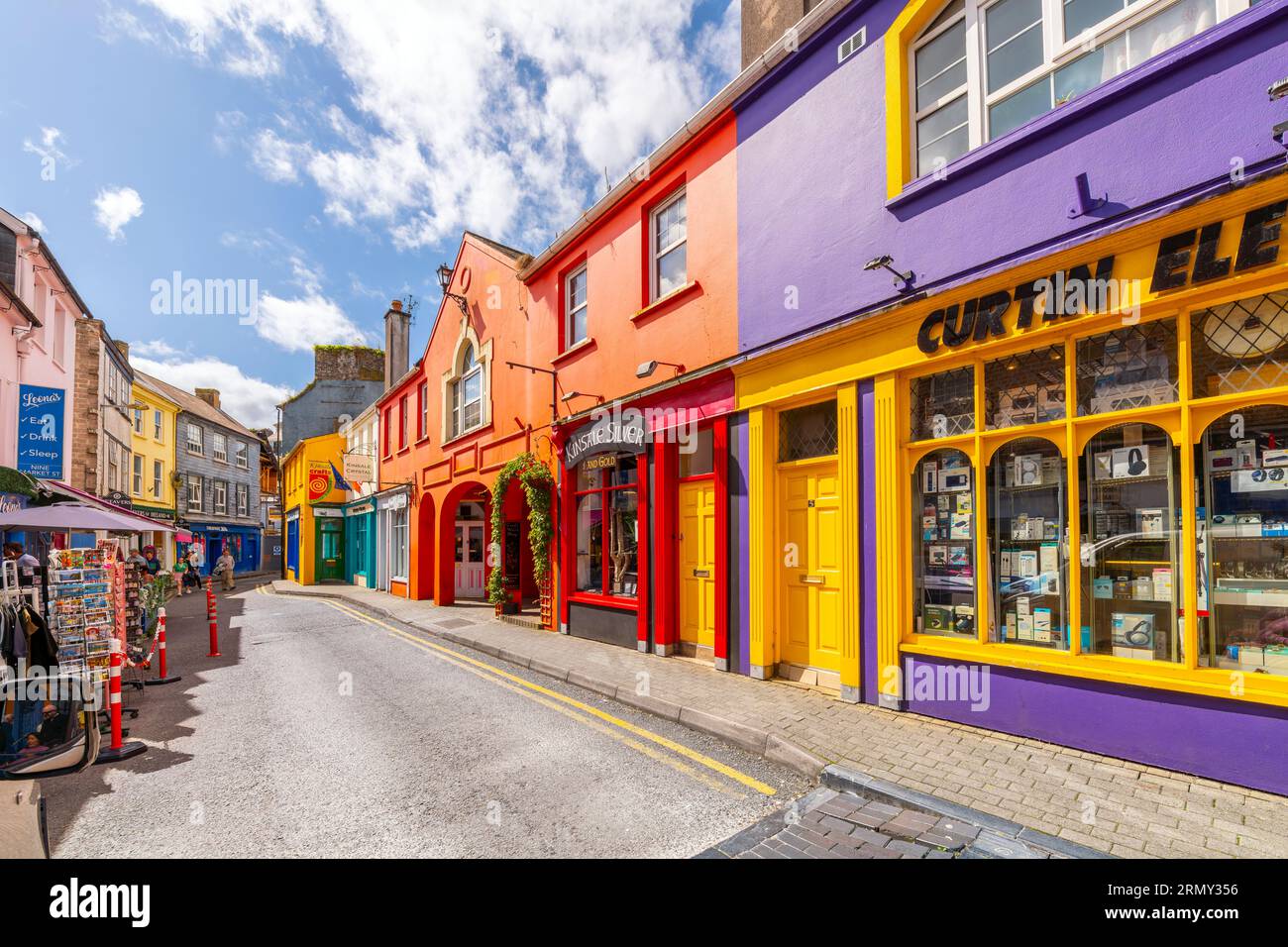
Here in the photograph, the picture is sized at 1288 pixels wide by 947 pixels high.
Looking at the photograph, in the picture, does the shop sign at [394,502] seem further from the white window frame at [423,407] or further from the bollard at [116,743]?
the bollard at [116,743]

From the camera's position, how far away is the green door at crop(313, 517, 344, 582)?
30.1m

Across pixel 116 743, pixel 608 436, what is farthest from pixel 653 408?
pixel 116 743

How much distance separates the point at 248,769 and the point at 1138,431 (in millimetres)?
7663

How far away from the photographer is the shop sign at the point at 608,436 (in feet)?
31.7

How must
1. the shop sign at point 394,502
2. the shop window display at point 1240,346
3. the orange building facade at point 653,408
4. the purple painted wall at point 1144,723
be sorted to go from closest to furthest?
the purple painted wall at point 1144,723, the shop window display at point 1240,346, the orange building facade at point 653,408, the shop sign at point 394,502

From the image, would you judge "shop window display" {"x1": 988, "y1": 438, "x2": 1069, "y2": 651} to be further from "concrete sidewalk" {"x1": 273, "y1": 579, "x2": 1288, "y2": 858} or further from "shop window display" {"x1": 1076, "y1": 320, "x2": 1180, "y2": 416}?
"concrete sidewalk" {"x1": 273, "y1": 579, "x2": 1288, "y2": 858}

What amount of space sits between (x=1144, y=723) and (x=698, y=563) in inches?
211

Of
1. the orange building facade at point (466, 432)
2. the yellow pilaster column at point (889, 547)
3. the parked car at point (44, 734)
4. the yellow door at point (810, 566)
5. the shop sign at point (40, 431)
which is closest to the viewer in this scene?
the parked car at point (44, 734)

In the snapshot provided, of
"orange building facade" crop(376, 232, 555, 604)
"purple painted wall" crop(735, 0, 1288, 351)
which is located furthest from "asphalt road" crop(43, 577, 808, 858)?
"orange building facade" crop(376, 232, 555, 604)

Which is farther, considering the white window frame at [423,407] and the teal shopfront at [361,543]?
the teal shopfront at [361,543]

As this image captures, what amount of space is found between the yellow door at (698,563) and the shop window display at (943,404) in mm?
3155

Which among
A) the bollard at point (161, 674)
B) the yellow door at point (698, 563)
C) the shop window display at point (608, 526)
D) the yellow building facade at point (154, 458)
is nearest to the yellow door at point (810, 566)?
the yellow door at point (698, 563)

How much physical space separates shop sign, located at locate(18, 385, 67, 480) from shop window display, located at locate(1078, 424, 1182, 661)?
1806 centimetres
